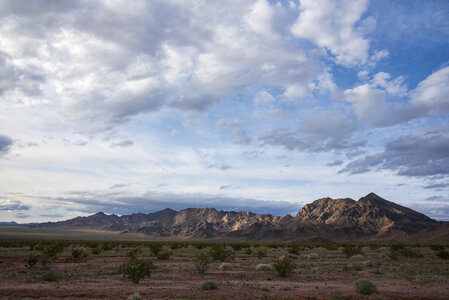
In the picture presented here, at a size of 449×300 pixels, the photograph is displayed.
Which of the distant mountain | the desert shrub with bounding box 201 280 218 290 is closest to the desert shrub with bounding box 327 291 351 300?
the desert shrub with bounding box 201 280 218 290

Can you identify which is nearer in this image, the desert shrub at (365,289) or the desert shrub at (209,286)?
the desert shrub at (365,289)

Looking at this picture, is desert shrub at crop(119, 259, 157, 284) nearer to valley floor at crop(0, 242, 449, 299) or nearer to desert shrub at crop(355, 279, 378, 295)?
valley floor at crop(0, 242, 449, 299)

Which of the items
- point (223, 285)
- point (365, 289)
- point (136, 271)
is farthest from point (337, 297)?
point (136, 271)

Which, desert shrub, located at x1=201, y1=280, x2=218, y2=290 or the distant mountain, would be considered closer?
desert shrub, located at x1=201, y1=280, x2=218, y2=290

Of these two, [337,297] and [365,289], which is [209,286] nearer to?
[337,297]

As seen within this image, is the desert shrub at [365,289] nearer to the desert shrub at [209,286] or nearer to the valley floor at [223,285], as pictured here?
the valley floor at [223,285]

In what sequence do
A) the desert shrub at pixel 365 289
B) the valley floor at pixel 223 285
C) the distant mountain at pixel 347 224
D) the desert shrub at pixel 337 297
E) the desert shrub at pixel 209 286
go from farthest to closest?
the distant mountain at pixel 347 224 < the desert shrub at pixel 209 286 < the desert shrub at pixel 365 289 < the valley floor at pixel 223 285 < the desert shrub at pixel 337 297

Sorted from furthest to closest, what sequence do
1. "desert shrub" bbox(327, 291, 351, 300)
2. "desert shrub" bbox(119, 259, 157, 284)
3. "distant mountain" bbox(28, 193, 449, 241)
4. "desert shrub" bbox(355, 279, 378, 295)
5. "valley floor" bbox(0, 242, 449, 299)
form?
"distant mountain" bbox(28, 193, 449, 241) < "desert shrub" bbox(119, 259, 157, 284) < "desert shrub" bbox(355, 279, 378, 295) < "valley floor" bbox(0, 242, 449, 299) < "desert shrub" bbox(327, 291, 351, 300)

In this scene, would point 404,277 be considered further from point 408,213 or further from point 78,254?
point 408,213

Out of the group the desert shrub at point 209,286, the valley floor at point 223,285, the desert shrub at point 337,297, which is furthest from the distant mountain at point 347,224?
the desert shrub at point 337,297

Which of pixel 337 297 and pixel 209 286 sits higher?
pixel 337 297

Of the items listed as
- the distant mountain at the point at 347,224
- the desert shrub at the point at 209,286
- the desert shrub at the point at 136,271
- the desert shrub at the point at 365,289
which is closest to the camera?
the desert shrub at the point at 365,289

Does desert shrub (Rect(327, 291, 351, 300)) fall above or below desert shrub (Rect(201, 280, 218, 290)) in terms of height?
above

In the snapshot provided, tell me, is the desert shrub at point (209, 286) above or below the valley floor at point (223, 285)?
above
